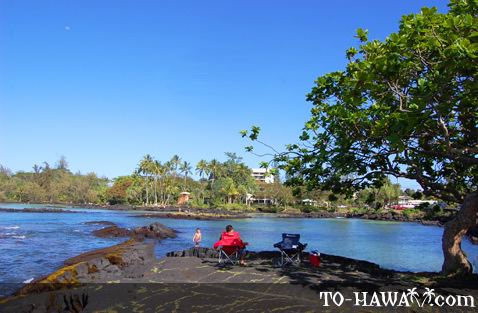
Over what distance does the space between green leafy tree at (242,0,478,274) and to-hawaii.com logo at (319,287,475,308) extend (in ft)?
10.3

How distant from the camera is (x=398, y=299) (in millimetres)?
9273

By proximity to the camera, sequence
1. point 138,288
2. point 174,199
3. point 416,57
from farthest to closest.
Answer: point 174,199, point 138,288, point 416,57

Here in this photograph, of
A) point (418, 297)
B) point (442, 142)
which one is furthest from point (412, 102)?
point (418, 297)

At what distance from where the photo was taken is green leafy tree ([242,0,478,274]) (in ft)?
29.5

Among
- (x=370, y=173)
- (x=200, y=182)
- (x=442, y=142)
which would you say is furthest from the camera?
(x=200, y=182)

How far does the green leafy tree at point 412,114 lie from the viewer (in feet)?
29.5

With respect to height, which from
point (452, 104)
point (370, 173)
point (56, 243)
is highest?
point (452, 104)

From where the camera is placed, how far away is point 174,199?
125062 millimetres

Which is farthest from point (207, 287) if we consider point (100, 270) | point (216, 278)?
point (100, 270)

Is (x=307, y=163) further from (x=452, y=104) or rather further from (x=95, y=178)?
(x=95, y=178)

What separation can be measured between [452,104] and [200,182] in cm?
12546

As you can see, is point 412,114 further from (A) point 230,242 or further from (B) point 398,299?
(A) point 230,242

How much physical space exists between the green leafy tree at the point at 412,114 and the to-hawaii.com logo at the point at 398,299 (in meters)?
3.14

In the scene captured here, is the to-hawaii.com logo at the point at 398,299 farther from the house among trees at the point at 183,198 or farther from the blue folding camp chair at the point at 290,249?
the house among trees at the point at 183,198
